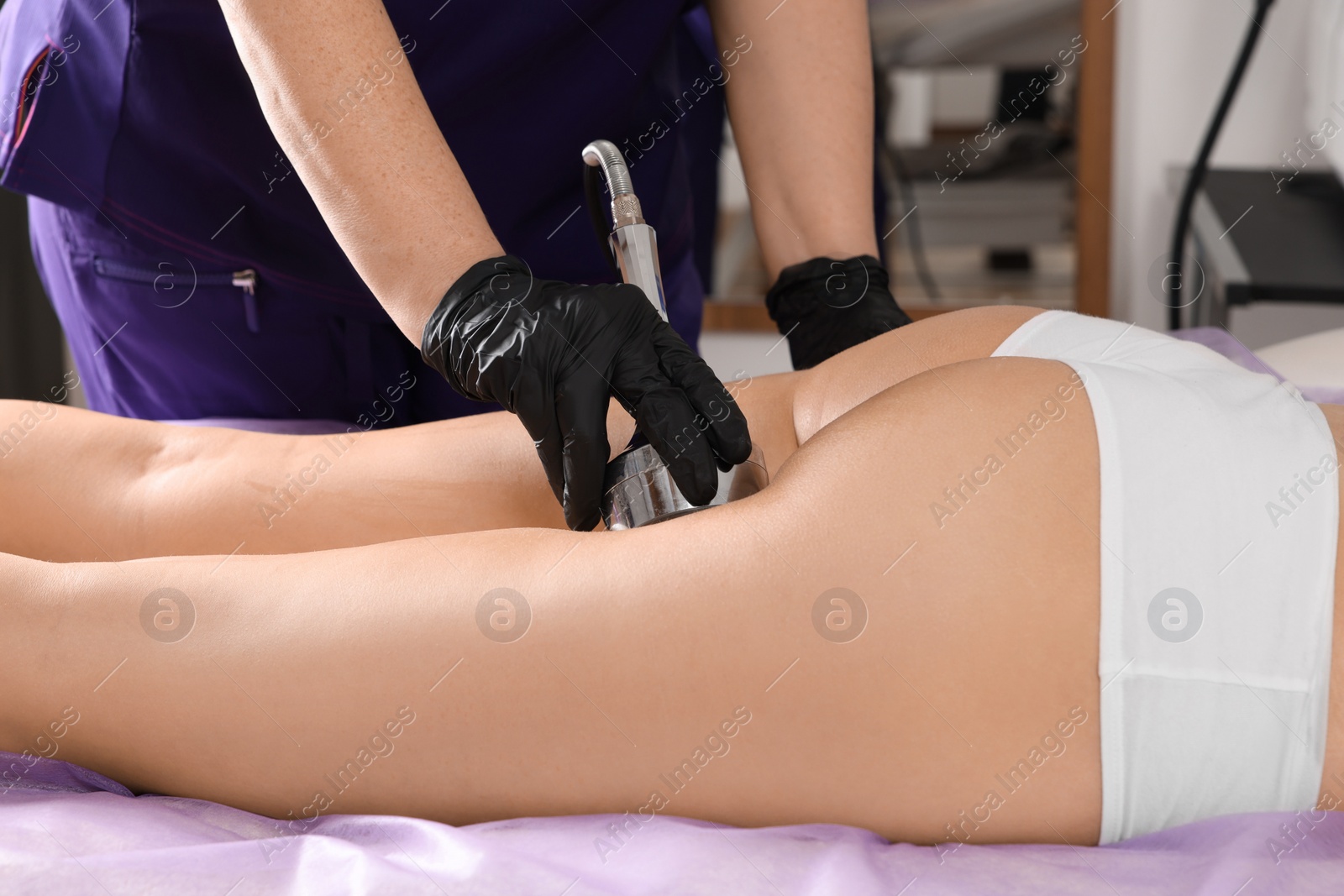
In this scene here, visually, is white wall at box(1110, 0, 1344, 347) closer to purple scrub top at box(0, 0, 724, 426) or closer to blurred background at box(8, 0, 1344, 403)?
blurred background at box(8, 0, 1344, 403)

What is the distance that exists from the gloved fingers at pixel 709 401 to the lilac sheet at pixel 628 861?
9.3 inches

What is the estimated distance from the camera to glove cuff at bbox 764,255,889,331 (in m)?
1.09

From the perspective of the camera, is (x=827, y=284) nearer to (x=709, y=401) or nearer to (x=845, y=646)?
(x=709, y=401)

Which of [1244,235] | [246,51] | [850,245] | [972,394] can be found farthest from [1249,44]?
[246,51]

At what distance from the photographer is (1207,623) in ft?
1.86

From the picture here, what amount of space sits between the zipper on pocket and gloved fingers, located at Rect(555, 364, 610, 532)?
58cm

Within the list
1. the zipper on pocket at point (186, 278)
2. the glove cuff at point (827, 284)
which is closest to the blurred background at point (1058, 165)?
the glove cuff at point (827, 284)

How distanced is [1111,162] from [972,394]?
5.41 feet

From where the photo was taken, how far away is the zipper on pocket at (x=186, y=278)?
1.17 m

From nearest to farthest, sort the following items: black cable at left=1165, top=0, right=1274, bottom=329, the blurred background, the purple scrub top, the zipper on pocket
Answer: the purple scrub top → the zipper on pocket → black cable at left=1165, top=0, right=1274, bottom=329 → the blurred background

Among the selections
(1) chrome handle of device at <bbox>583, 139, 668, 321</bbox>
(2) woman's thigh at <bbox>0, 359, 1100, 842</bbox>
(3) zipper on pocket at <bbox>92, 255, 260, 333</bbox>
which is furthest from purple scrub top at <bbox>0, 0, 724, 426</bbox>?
(2) woman's thigh at <bbox>0, 359, 1100, 842</bbox>

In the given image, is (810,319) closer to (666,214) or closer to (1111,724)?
(666,214)

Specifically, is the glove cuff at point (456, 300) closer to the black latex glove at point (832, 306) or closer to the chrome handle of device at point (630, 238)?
the chrome handle of device at point (630, 238)

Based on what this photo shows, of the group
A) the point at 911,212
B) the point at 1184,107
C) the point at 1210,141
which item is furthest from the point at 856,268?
the point at 911,212
